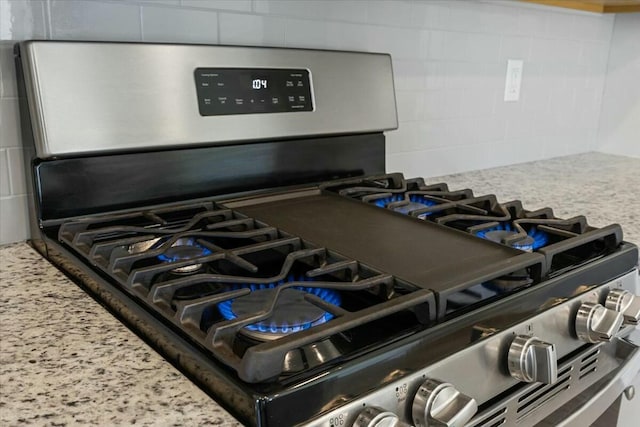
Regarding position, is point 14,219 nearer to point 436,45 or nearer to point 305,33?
point 305,33

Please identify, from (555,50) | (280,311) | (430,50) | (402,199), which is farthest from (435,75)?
(280,311)

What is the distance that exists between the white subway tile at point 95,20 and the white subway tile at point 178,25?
0.02 m

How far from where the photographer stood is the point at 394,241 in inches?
35.6

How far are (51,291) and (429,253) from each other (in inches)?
20.0

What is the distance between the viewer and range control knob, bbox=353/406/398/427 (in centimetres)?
56

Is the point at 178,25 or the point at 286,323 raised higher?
the point at 178,25

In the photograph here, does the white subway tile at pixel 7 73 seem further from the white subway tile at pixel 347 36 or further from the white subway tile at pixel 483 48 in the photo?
the white subway tile at pixel 483 48

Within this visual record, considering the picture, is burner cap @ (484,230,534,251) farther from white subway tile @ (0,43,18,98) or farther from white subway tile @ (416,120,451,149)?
white subway tile @ (0,43,18,98)

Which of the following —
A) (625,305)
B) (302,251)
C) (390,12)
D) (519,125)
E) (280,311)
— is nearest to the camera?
(280,311)

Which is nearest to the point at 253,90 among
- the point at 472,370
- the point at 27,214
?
the point at 27,214

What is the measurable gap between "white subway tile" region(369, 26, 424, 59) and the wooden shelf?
1.41ft

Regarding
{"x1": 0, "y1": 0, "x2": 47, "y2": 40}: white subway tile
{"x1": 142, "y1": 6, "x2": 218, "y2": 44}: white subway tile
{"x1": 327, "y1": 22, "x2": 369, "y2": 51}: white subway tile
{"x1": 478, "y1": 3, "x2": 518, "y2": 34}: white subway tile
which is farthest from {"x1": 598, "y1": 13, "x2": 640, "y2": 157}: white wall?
{"x1": 0, "y1": 0, "x2": 47, "y2": 40}: white subway tile

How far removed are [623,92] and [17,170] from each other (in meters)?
1.99

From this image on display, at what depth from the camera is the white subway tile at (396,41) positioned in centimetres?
Answer: 141
